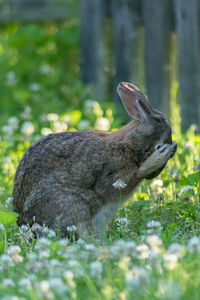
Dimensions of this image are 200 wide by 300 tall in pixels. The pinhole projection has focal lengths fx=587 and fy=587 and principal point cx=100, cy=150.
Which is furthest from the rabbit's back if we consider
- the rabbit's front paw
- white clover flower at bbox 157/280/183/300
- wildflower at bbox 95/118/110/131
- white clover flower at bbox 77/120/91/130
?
white clover flower at bbox 77/120/91/130

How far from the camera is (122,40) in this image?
792 cm

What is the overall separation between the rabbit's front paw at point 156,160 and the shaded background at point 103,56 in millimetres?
2302

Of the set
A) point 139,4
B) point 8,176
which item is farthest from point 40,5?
point 8,176

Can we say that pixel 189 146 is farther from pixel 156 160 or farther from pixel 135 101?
pixel 135 101

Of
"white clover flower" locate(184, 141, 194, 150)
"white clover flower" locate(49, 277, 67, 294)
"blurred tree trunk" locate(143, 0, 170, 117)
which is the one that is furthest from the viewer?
"blurred tree trunk" locate(143, 0, 170, 117)

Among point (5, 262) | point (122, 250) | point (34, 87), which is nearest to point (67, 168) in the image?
point (5, 262)

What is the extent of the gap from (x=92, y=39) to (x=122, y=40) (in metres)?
0.75

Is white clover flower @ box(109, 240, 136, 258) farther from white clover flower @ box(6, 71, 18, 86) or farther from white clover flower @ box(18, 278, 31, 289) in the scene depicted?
white clover flower @ box(6, 71, 18, 86)

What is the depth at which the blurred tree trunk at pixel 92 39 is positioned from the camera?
27.6 ft

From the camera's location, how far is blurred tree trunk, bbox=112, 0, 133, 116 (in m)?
7.81

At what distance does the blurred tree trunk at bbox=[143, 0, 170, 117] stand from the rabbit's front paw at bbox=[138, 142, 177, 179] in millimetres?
2681

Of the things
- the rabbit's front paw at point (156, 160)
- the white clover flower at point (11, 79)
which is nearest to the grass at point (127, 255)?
the rabbit's front paw at point (156, 160)

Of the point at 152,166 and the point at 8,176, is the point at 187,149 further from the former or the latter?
the point at 8,176

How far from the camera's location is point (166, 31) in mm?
7309
